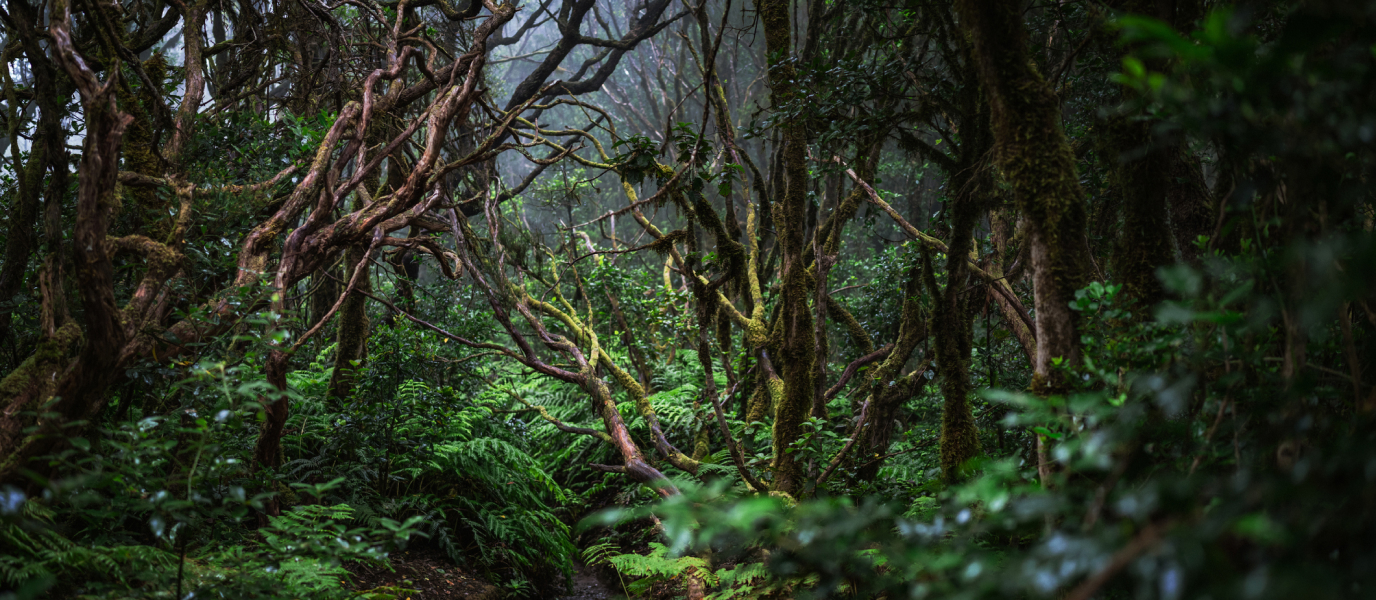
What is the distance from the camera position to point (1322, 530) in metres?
0.98

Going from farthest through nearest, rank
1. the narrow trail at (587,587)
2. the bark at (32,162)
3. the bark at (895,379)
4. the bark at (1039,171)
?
the narrow trail at (587,587)
the bark at (895,379)
the bark at (32,162)
the bark at (1039,171)

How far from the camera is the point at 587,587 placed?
5.61 meters

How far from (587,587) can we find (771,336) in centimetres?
257

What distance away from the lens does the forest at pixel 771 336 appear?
3.61 ft

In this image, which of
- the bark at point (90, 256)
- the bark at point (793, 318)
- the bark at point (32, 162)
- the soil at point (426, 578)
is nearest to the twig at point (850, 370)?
the bark at point (793, 318)

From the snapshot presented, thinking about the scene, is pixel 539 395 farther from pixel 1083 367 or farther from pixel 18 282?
pixel 1083 367

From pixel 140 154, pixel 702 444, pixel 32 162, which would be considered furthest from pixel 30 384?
pixel 702 444

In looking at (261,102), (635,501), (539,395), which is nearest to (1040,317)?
(635,501)

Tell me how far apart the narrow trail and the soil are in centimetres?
85

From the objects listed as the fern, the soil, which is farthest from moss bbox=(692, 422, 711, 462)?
the soil

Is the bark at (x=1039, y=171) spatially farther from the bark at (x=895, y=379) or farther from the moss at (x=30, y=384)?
A: the moss at (x=30, y=384)

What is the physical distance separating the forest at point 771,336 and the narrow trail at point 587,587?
87 millimetres

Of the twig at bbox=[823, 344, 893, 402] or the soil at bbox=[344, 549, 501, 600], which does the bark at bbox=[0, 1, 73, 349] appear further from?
the twig at bbox=[823, 344, 893, 402]

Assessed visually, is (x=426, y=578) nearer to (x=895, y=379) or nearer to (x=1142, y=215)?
(x=895, y=379)
